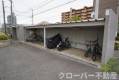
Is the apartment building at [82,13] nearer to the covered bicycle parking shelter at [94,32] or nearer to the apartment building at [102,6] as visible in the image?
the apartment building at [102,6]

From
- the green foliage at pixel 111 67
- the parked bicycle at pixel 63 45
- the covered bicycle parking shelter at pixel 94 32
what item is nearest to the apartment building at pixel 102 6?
the covered bicycle parking shelter at pixel 94 32

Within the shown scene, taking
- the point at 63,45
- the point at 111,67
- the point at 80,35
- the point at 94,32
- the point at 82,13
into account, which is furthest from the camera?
the point at 82,13

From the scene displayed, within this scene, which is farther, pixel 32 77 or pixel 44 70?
pixel 44 70

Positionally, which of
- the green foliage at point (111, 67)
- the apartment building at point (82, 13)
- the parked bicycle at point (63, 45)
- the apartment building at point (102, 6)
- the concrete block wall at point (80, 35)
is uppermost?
the apartment building at point (82, 13)

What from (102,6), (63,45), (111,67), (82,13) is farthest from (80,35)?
(82,13)

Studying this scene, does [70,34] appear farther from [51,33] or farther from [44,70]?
[44,70]

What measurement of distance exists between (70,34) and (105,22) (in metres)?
6.46

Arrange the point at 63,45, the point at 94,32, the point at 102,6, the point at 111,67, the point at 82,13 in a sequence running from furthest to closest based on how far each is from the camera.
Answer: the point at 82,13
the point at 102,6
the point at 63,45
the point at 94,32
the point at 111,67

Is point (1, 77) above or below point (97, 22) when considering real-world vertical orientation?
below

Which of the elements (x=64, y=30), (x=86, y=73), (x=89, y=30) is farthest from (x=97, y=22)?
(x=64, y=30)

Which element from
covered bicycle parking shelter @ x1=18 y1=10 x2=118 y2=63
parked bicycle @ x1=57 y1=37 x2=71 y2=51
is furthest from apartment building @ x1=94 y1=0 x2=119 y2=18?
parked bicycle @ x1=57 y1=37 x2=71 y2=51

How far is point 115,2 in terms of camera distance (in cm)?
1229

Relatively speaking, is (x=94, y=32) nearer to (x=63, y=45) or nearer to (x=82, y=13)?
(x=63, y=45)

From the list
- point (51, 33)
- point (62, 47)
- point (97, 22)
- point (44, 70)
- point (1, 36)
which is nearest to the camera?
point (44, 70)
